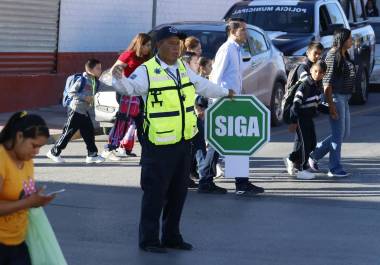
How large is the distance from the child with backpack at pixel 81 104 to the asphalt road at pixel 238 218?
0.24 m

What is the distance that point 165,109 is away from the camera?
26.0ft

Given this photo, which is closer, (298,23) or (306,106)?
(306,106)

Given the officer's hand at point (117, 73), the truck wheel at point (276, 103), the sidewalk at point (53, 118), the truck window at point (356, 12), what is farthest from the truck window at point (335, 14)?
the officer's hand at point (117, 73)

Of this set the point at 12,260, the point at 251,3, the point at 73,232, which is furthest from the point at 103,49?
the point at 12,260

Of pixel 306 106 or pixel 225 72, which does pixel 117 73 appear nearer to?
pixel 225 72

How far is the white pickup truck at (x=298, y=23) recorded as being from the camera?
18.3 m

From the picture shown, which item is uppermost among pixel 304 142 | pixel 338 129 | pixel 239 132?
pixel 239 132

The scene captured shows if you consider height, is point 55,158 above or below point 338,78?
below

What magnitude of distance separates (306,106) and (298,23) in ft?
24.9

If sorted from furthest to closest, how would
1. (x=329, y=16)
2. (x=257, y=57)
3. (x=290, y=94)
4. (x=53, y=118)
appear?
(x=329, y=16) → (x=53, y=118) → (x=257, y=57) → (x=290, y=94)

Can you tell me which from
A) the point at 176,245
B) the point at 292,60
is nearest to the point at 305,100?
the point at 176,245

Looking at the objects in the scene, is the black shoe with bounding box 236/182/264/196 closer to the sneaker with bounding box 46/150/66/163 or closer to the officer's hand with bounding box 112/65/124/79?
the sneaker with bounding box 46/150/66/163

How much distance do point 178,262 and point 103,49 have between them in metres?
13.5

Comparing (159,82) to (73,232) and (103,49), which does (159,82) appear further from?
(103,49)
